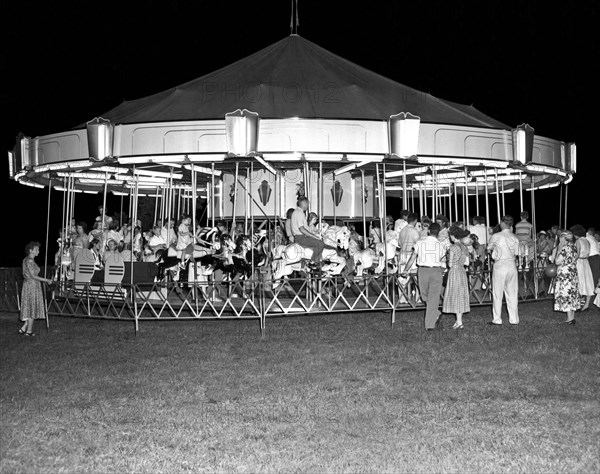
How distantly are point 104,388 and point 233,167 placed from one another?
944cm

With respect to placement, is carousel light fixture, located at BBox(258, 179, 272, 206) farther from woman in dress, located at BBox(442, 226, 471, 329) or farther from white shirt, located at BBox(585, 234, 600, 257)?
white shirt, located at BBox(585, 234, 600, 257)

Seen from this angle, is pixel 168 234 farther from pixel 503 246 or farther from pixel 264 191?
pixel 503 246

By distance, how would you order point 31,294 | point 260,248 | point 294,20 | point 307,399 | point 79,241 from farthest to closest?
1. point 294,20
2. point 79,241
3. point 260,248
4. point 31,294
5. point 307,399

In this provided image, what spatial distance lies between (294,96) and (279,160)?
1.53m

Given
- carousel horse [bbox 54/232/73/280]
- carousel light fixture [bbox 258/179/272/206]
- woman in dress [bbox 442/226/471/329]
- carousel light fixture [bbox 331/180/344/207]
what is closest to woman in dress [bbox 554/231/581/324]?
woman in dress [bbox 442/226/471/329]

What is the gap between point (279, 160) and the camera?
16.1m

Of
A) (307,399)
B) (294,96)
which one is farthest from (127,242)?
(307,399)

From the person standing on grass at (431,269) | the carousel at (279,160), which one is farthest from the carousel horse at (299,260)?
the person standing on grass at (431,269)

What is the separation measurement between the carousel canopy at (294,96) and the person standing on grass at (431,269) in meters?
3.10

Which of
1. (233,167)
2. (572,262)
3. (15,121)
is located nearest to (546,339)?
(572,262)

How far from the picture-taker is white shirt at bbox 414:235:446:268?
44.6ft

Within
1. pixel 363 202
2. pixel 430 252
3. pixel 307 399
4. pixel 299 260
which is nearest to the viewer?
pixel 307 399

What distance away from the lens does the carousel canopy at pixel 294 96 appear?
16.3 metres

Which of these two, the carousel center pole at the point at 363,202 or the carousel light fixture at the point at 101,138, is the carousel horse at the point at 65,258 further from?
the carousel center pole at the point at 363,202
